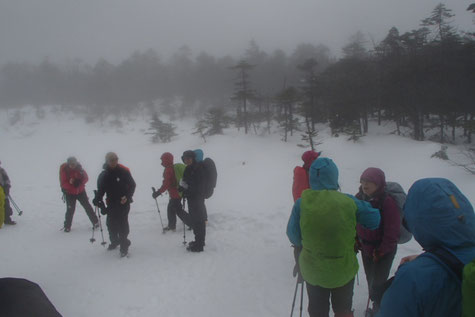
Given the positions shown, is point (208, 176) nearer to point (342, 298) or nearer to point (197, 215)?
point (197, 215)

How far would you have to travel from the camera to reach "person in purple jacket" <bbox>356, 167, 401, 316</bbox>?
9.07 feet

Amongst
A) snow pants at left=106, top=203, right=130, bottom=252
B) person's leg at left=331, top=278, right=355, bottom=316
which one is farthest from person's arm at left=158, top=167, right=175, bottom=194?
person's leg at left=331, top=278, right=355, bottom=316

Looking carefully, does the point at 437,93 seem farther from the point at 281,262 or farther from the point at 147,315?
the point at 147,315

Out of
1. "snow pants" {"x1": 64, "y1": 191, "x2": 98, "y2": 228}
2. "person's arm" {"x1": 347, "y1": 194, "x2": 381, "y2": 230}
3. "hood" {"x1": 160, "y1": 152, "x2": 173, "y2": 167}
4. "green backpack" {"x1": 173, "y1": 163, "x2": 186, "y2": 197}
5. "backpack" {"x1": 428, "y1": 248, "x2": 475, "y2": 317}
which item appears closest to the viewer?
"backpack" {"x1": 428, "y1": 248, "x2": 475, "y2": 317}

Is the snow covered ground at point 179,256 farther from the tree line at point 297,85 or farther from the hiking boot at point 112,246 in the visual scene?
the tree line at point 297,85

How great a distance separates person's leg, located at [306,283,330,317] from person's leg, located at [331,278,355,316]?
7 cm

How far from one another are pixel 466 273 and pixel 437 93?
869 inches

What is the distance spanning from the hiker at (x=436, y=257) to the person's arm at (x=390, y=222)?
1612mm

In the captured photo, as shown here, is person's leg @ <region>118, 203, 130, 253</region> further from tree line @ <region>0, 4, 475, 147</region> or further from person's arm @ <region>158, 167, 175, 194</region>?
tree line @ <region>0, 4, 475, 147</region>

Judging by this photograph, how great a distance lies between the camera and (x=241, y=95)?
76.8 ft

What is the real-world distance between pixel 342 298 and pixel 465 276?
177 cm

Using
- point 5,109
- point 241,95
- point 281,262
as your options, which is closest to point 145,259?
point 281,262

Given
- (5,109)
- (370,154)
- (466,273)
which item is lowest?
(370,154)

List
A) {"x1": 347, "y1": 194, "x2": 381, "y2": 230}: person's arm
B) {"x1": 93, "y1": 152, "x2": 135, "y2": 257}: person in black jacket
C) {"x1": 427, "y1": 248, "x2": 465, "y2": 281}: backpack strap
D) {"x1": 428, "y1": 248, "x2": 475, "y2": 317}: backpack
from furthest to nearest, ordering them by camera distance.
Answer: {"x1": 93, "y1": 152, "x2": 135, "y2": 257}: person in black jacket
{"x1": 347, "y1": 194, "x2": 381, "y2": 230}: person's arm
{"x1": 427, "y1": 248, "x2": 465, "y2": 281}: backpack strap
{"x1": 428, "y1": 248, "x2": 475, "y2": 317}: backpack
